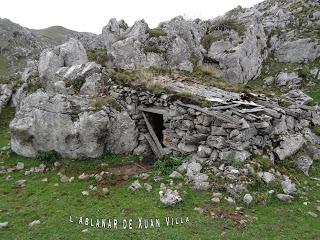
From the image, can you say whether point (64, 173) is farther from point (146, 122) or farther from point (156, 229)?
point (156, 229)

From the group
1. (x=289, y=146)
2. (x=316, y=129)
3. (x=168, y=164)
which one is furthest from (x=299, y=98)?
(x=168, y=164)

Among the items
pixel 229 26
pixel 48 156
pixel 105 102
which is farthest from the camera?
pixel 229 26

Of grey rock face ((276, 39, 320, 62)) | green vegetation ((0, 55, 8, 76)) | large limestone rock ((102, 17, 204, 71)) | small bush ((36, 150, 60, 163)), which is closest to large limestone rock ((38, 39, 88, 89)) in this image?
large limestone rock ((102, 17, 204, 71))

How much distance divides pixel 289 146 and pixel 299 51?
20565mm

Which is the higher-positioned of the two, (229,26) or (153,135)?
(229,26)

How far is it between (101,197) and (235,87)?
1056 cm

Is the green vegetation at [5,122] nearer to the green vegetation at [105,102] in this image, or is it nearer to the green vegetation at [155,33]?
the green vegetation at [105,102]

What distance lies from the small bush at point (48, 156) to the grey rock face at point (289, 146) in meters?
11.5

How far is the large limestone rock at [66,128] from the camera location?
1919cm

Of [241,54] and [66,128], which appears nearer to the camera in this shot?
[66,128]

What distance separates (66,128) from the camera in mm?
19375

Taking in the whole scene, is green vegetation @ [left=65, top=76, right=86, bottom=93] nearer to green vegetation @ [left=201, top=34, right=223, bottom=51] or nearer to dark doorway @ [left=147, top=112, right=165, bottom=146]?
dark doorway @ [left=147, top=112, right=165, bottom=146]

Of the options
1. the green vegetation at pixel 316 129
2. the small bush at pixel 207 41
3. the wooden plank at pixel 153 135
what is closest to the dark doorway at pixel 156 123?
the wooden plank at pixel 153 135

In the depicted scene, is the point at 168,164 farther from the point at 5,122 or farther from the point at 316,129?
the point at 5,122
